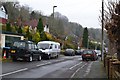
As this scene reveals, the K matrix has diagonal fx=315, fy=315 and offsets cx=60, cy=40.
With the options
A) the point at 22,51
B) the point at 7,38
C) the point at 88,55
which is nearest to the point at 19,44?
the point at 22,51

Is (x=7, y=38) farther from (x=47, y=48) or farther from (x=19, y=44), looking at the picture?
(x=19, y=44)

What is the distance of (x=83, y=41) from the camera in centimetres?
11275

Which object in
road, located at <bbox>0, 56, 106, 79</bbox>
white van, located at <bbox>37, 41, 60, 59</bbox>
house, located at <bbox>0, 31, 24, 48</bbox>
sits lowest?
road, located at <bbox>0, 56, 106, 79</bbox>

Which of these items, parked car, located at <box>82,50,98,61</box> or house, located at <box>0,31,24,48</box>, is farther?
parked car, located at <box>82,50,98,61</box>

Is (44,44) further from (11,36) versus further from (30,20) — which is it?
(30,20)

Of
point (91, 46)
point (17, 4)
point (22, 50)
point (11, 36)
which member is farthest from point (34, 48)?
point (91, 46)

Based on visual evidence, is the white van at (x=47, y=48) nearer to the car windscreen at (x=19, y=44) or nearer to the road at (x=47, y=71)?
the car windscreen at (x=19, y=44)

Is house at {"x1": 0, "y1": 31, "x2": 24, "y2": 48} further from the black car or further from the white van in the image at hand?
the black car

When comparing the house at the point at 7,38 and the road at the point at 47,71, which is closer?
the road at the point at 47,71

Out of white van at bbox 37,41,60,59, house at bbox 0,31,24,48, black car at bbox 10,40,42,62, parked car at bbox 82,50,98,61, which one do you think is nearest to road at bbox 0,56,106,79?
black car at bbox 10,40,42,62

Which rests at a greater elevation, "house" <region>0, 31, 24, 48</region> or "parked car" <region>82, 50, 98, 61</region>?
"house" <region>0, 31, 24, 48</region>

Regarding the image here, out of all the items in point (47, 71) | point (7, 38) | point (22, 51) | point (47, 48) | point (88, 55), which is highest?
point (7, 38)

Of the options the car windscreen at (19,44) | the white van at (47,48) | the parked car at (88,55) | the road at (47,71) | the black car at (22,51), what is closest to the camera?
the road at (47,71)

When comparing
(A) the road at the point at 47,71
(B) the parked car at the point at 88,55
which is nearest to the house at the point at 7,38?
(B) the parked car at the point at 88,55
